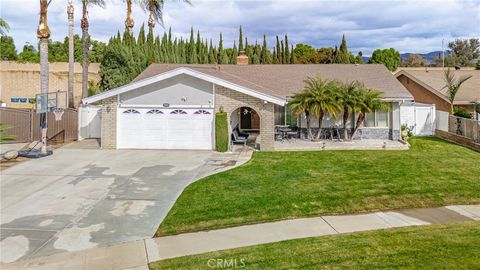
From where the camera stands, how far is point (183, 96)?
58.3ft

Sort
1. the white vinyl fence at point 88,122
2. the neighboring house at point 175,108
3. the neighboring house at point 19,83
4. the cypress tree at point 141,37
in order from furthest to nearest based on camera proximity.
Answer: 1. the neighboring house at point 19,83
2. the cypress tree at point 141,37
3. the white vinyl fence at point 88,122
4. the neighboring house at point 175,108

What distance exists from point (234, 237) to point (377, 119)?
48.6 feet

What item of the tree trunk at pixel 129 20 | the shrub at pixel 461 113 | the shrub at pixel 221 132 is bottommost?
the shrub at pixel 221 132

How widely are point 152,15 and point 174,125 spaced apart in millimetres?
21662

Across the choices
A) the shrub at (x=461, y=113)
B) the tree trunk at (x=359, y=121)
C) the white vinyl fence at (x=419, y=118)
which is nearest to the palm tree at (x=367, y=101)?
the tree trunk at (x=359, y=121)

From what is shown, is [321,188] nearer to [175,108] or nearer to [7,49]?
[175,108]

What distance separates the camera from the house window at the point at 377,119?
20008 millimetres

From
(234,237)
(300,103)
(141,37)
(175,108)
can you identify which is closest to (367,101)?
(300,103)

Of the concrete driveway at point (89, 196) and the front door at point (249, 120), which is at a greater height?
the front door at point (249, 120)

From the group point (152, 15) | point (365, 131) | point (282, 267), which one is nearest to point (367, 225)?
point (282, 267)

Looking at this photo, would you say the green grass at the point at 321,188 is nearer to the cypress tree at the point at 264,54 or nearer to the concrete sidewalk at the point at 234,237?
the concrete sidewalk at the point at 234,237

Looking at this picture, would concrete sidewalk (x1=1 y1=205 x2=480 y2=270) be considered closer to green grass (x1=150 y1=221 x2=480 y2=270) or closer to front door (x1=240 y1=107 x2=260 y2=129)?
green grass (x1=150 y1=221 x2=480 y2=270)

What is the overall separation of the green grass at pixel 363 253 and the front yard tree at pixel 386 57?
53629mm

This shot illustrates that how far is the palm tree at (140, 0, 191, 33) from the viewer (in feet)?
114
